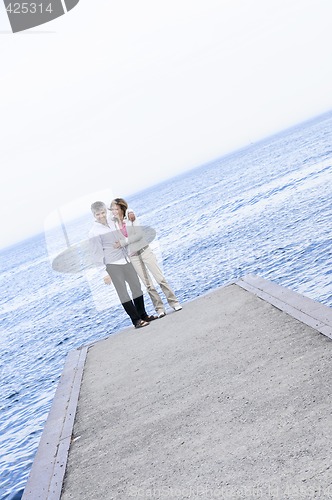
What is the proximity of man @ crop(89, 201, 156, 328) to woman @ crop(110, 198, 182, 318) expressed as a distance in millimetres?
110

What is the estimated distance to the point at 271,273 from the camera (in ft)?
56.9

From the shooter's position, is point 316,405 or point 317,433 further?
point 316,405

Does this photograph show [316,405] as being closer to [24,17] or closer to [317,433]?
[317,433]

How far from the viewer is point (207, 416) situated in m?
A: 4.44

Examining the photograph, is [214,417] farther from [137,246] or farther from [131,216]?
[137,246]

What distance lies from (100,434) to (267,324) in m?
2.52

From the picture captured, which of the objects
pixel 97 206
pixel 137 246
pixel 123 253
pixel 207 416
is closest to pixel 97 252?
pixel 123 253

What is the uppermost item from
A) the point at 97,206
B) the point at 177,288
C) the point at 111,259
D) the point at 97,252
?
the point at 97,206

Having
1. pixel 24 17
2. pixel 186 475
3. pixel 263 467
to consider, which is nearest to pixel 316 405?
pixel 263 467

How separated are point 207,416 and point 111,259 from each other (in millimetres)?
4162

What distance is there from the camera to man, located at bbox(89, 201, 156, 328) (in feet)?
26.3

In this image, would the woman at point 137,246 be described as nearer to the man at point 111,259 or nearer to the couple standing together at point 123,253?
the couple standing together at point 123,253

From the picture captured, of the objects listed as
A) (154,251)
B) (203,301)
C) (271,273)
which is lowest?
(271,273)

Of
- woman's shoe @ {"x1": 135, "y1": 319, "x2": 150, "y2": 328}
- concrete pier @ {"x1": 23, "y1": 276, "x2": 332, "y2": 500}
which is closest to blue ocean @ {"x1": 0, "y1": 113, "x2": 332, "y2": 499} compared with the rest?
woman's shoe @ {"x1": 135, "y1": 319, "x2": 150, "y2": 328}
